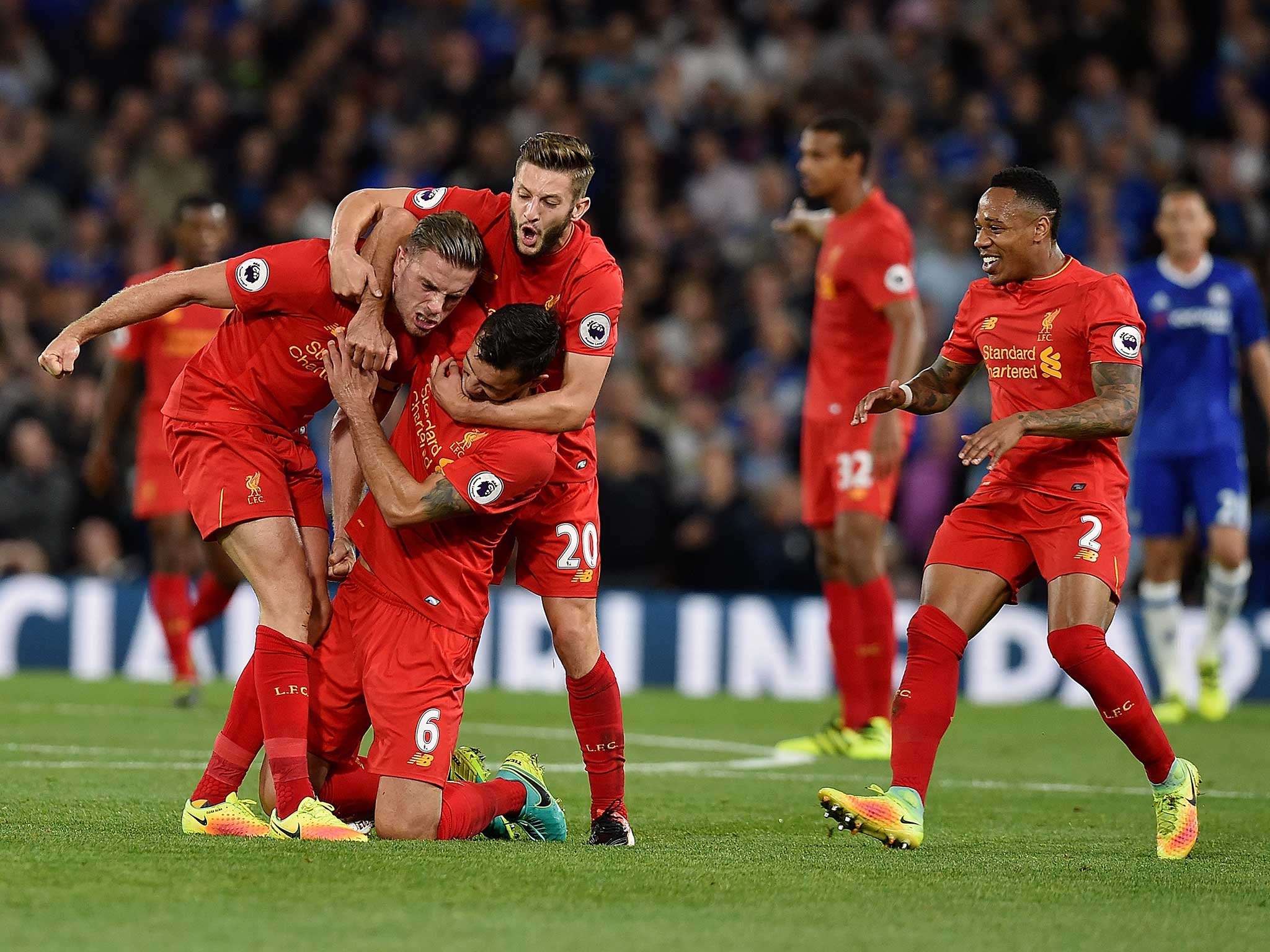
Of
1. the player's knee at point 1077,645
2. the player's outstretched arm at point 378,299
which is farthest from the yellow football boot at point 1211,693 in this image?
the player's outstretched arm at point 378,299

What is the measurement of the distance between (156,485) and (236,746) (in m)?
4.75

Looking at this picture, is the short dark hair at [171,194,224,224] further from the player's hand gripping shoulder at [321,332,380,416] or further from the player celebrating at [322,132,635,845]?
the player's hand gripping shoulder at [321,332,380,416]

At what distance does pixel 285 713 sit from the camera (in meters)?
5.23

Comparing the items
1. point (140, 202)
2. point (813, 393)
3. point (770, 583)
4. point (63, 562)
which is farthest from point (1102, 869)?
point (140, 202)

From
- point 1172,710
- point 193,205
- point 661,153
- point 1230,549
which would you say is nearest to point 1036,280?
point 1230,549

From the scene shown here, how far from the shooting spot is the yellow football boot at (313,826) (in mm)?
5059

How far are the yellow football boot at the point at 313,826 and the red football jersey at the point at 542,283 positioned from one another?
1244 mm

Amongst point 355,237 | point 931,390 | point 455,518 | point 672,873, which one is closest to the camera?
point 672,873

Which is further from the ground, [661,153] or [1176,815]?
[661,153]

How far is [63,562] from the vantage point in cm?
1313

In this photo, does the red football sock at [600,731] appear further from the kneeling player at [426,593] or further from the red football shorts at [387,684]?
the red football shorts at [387,684]

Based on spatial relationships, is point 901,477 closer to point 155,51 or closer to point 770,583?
point 770,583

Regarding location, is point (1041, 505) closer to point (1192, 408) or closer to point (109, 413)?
point (1192, 408)

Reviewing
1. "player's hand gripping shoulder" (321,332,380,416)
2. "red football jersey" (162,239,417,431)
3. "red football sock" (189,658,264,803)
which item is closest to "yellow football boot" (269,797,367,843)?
"red football sock" (189,658,264,803)
